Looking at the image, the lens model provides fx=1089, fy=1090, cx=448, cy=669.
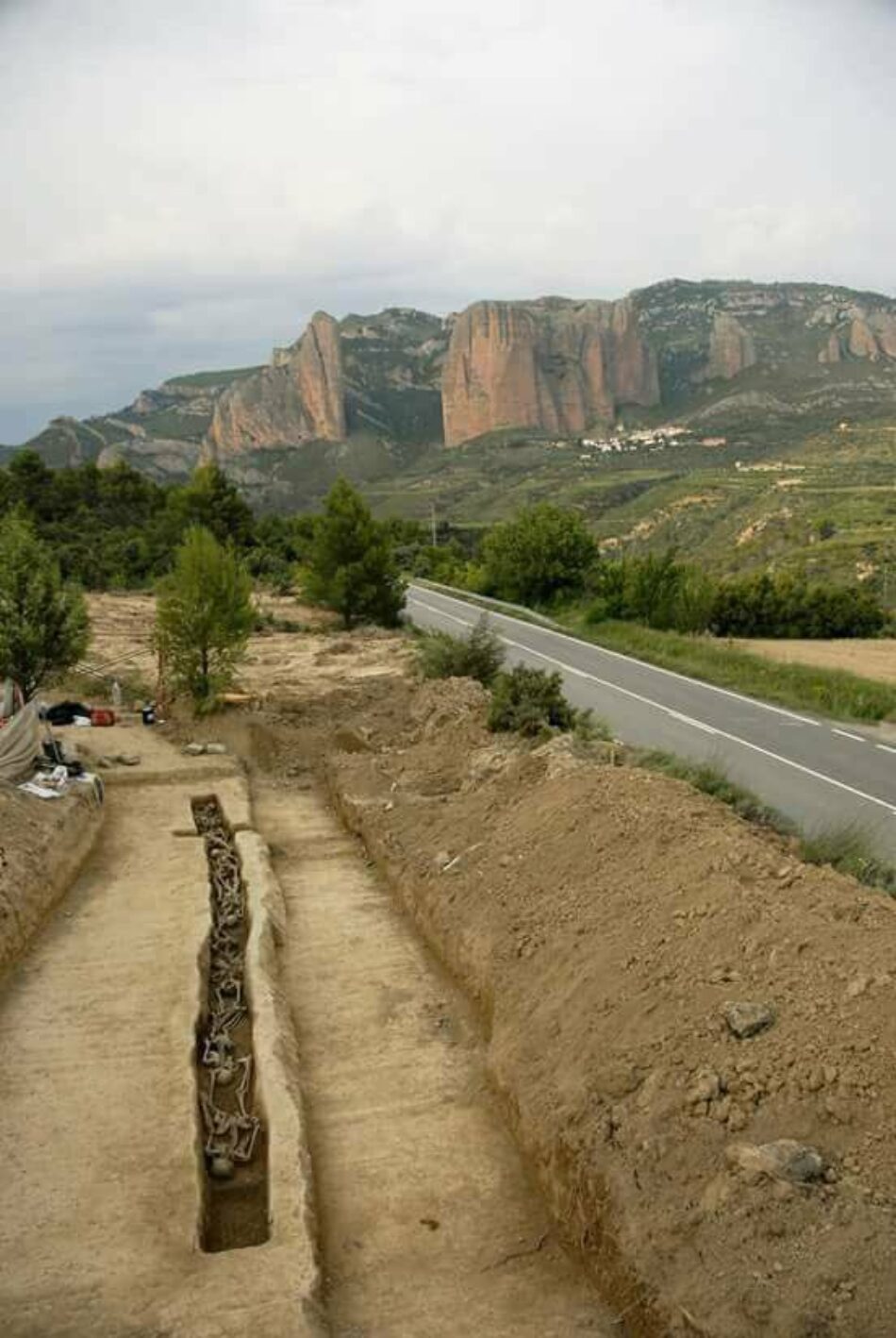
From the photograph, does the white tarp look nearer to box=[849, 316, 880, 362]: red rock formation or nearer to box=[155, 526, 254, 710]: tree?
box=[155, 526, 254, 710]: tree

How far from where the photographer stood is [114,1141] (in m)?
7.76

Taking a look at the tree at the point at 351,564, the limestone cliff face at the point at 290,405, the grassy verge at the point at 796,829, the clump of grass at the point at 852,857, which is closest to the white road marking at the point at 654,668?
the tree at the point at 351,564

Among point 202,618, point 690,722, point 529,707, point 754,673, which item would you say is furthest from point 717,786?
point 754,673

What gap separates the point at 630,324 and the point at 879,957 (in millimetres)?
171511

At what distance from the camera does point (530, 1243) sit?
6.88 m

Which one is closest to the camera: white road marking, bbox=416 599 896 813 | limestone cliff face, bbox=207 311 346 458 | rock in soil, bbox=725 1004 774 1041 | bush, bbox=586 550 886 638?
rock in soil, bbox=725 1004 774 1041

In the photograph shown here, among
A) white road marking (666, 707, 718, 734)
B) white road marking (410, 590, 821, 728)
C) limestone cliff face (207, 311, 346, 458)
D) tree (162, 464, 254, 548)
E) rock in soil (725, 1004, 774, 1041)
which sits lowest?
white road marking (410, 590, 821, 728)

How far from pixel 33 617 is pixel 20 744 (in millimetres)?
3314

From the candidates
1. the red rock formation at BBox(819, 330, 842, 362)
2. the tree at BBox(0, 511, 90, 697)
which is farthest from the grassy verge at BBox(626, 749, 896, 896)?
the red rock formation at BBox(819, 330, 842, 362)

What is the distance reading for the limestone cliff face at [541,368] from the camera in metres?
157

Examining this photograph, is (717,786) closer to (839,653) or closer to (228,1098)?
(228,1098)

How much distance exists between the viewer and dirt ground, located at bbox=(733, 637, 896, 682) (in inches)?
1196

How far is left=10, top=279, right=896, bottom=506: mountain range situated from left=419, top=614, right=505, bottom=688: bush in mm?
105435

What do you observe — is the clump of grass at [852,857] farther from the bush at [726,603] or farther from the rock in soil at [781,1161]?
the bush at [726,603]
